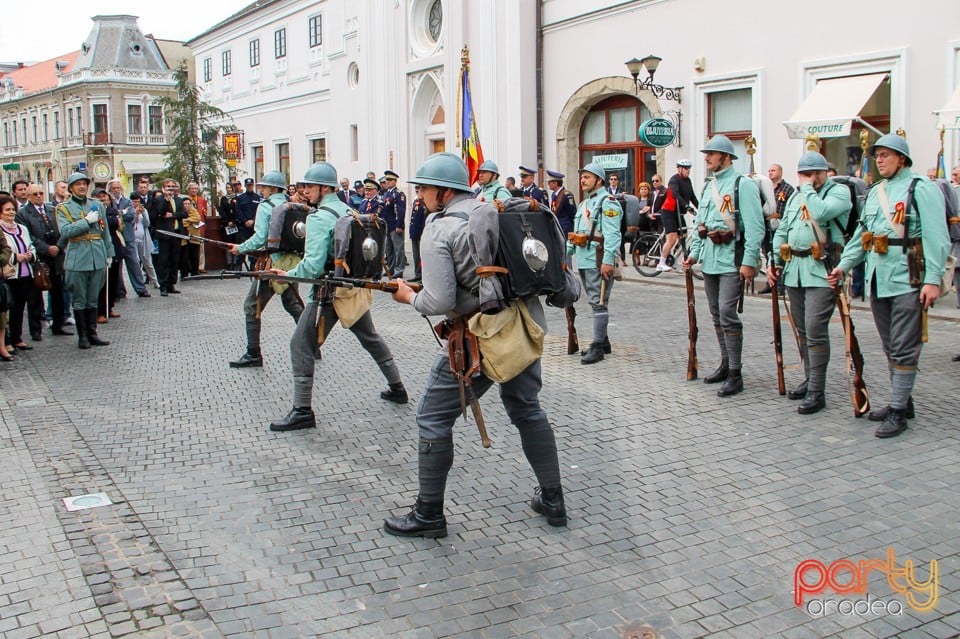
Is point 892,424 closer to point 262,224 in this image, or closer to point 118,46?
point 262,224

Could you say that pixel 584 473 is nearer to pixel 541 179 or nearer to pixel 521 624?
pixel 521 624

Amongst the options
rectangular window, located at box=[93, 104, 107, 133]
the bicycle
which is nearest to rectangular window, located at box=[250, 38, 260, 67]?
A: the bicycle

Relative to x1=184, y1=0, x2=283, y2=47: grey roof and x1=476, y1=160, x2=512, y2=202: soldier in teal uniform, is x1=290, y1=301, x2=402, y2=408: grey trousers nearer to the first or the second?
x1=476, y1=160, x2=512, y2=202: soldier in teal uniform

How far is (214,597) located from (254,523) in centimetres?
86

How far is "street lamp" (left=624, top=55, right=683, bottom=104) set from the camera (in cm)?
1775

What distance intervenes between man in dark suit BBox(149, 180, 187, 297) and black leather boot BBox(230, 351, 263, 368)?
7.30 m

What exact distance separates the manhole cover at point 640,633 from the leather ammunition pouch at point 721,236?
4.55 metres

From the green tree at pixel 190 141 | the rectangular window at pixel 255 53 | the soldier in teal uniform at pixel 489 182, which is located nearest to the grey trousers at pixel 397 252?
the soldier in teal uniform at pixel 489 182

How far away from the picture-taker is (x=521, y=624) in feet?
12.5

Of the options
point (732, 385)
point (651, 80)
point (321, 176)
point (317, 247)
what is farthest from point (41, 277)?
point (651, 80)

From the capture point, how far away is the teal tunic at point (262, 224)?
8.68 metres

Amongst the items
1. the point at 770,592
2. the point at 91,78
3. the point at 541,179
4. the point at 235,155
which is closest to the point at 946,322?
the point at 770,592

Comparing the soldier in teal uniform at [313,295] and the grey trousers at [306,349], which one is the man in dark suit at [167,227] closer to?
the soldier in teal uniform at [313,295]

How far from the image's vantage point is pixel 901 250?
6.31 meters
